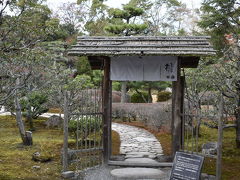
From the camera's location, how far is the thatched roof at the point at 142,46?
857cm

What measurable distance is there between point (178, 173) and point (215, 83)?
544cm

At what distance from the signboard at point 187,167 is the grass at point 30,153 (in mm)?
3031

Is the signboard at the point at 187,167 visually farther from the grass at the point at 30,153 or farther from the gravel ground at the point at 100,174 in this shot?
the grass at the point at 30,153

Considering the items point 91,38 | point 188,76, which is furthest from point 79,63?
point 91,38

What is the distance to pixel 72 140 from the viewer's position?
40.7ft

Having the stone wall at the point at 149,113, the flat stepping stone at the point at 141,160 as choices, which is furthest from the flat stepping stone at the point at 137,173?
the stone wall at the point at 149,113

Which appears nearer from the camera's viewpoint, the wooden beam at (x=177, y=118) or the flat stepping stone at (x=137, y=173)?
the flat stepping stone at (x=137, y=173)

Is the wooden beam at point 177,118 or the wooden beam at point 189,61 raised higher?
the wooden beam at point 189,61

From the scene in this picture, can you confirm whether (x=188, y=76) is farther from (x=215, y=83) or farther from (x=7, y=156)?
(x=7, y=156)

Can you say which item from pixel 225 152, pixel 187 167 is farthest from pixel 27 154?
pixel 225 152

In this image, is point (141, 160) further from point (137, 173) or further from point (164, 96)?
point (164, 96)

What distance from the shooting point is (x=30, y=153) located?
10578 millimetres

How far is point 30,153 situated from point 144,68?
16.2ft

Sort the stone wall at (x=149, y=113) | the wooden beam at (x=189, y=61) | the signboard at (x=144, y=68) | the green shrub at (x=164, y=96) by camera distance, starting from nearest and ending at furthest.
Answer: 1. the signboard at (x=144, y=68)
2. the wooden beam at (x=189, y=61)
3. the stone wall at (x=149, y=113)
4. the green shrub at (x=164, y=96)
